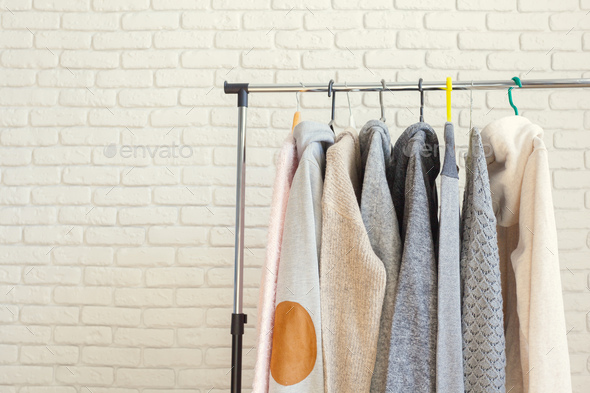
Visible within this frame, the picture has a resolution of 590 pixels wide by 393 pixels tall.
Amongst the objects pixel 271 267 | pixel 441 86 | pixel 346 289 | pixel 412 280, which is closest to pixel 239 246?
pixel 271 267

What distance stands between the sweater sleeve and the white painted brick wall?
33.1 inches

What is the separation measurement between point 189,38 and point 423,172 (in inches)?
46.3

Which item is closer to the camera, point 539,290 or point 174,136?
point 539,290

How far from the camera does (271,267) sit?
865mm

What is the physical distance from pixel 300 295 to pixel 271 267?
9 cm

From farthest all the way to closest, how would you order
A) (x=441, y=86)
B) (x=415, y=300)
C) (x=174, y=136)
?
(x=174, y=136)
(x=441, y=86)
(x=415, y=300)


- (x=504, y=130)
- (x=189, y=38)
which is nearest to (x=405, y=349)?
(x=504, y=130)

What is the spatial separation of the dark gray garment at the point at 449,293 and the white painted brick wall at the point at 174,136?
2.81 ft

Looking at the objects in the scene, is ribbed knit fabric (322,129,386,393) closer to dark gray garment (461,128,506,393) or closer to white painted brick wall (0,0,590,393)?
dark gray garment (461,128,506,393)

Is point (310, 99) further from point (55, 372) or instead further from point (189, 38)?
point (55, 372)

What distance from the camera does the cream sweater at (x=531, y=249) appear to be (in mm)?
763

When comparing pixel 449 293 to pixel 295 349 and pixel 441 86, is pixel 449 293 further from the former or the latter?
pixel 441 86

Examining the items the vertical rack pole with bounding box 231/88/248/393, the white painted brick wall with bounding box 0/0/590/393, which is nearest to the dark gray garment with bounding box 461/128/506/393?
the vertical rack pole with bounding box 231/88/248/393

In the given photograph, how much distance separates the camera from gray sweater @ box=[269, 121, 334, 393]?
79cm
